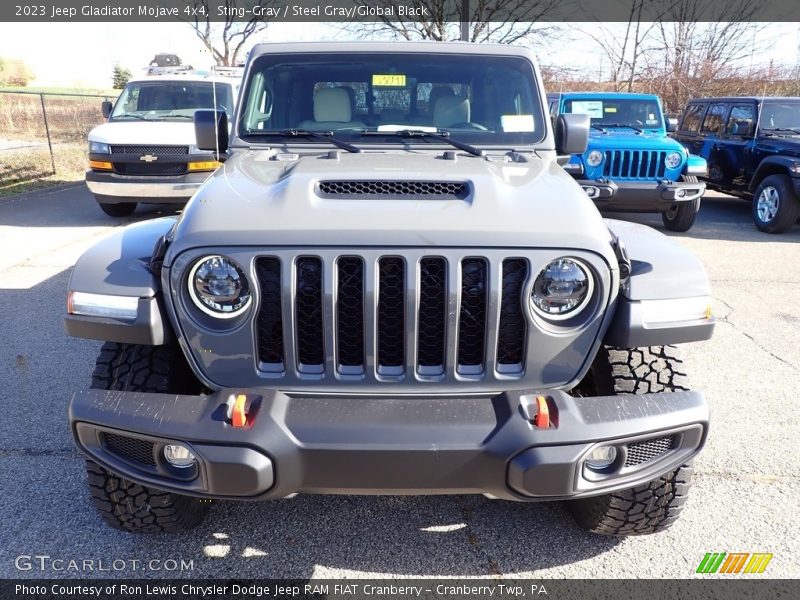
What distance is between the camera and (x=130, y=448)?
2.07 metres

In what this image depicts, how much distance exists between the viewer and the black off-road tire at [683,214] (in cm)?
831

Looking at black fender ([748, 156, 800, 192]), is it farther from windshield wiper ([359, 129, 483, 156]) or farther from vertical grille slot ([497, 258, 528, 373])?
vertical grille slot ([497, 258, 528, 373])

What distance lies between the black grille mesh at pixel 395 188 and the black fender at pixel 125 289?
66cm

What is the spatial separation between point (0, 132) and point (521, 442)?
2171 centimetres

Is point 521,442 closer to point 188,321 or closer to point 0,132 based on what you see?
point 188,321

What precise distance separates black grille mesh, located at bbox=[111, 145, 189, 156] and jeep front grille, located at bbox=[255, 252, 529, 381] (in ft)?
22.4

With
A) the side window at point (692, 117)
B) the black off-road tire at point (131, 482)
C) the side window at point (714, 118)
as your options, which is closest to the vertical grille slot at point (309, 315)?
the black off-road tire at point (131, 482)

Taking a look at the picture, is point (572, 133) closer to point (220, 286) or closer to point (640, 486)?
point (640, 486)

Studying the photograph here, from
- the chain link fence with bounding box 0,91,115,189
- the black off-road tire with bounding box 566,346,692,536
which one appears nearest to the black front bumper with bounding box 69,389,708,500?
the black off-road tire with bounding box 566,346,692,536

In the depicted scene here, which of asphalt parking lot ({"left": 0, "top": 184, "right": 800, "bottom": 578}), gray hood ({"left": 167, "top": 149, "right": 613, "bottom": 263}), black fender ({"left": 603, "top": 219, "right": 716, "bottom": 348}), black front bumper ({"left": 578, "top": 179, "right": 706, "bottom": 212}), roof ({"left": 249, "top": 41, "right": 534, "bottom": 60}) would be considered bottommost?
asphalt parking lot ({"left": 0, "top": 184, "right": 800, "bottom": 578})

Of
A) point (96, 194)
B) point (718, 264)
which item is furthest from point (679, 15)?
point (96, 194)

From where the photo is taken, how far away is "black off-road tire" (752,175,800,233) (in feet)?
27.6

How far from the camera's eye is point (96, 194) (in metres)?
8.45

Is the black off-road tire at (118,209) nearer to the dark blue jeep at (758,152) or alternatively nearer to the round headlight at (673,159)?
the round headlight at (673,159)
